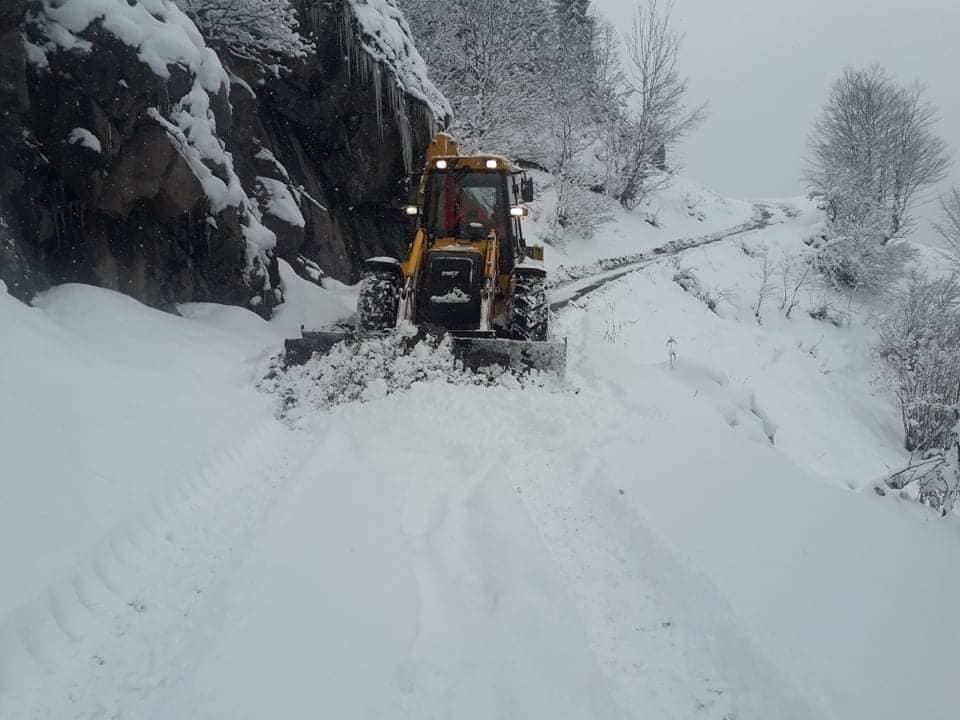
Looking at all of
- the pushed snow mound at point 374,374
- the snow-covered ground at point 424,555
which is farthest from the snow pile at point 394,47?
the snow-covered ground at point 424,555

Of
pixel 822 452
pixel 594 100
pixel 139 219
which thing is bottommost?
pixel 822 452

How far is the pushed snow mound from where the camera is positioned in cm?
598

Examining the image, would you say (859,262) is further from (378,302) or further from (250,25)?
(250,25)

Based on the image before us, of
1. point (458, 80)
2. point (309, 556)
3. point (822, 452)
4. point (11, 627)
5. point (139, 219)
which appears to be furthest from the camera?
point (458, 80)

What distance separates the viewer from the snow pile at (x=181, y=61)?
19.2 feet

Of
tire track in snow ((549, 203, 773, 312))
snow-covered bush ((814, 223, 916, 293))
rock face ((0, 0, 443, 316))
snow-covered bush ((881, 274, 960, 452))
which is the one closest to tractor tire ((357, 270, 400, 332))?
rock face ((0, 0, 443, 316))

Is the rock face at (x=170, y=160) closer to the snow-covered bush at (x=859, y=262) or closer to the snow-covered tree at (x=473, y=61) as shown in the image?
the snow-covered tree at (x=473, y=61)

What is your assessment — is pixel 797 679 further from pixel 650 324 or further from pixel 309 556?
pixel 650 324

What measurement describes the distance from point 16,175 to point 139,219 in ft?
4.94

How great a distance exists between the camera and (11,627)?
2.46 metres

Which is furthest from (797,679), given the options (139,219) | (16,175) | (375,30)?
(375,30)

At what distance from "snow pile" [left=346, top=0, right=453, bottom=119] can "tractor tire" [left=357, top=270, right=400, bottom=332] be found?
252 inches

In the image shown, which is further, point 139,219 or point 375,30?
point 375,30

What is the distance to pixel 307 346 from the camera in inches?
266
